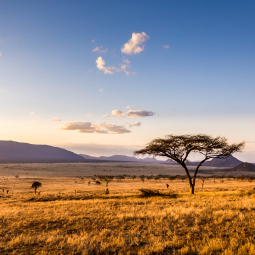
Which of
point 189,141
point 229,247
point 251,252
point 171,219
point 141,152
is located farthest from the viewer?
point 141,152

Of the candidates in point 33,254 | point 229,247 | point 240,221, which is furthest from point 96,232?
point 240,221

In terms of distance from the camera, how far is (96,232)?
29.2 feet

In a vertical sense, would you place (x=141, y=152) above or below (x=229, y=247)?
above

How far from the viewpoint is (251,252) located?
5.88 meters

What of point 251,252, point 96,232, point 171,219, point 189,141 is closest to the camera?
point 251,252

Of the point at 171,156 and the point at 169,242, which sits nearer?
the point at 169,242

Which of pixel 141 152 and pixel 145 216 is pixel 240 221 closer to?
pixel 145 216

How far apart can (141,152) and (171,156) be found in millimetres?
3915

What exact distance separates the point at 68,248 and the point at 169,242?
3.72 metres

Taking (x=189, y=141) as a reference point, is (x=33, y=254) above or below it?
below

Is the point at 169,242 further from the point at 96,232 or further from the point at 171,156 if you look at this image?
the point at 171,156

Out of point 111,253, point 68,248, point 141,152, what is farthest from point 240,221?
point 141,152

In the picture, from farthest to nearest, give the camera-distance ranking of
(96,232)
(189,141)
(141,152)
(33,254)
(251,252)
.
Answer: (141,152) < (189,141) < (96,232) < (33,254) < (251,252)

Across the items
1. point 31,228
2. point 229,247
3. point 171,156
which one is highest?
point 171,156
